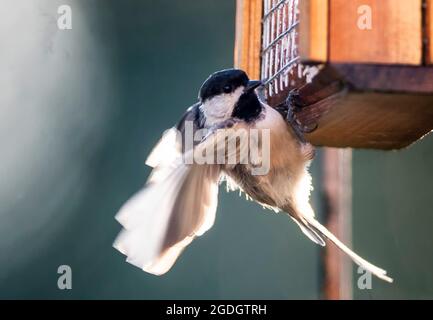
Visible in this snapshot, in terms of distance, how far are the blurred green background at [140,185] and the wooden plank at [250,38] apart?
929 mm

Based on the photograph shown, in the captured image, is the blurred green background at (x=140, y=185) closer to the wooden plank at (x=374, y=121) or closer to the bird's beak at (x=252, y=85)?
the wooden plank at (x=374, y=121)

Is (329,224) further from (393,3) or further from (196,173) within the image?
(393,3)

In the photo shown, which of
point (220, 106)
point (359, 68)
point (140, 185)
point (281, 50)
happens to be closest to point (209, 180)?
point (220, 106)

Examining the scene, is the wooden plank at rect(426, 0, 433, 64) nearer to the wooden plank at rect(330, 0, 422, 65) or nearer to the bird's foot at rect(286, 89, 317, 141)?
the wooden plank at rect(330, 0, 422, 65)

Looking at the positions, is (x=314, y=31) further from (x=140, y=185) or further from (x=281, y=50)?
(x=140, y=185)

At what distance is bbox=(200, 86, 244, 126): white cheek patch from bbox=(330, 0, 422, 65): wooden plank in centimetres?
31

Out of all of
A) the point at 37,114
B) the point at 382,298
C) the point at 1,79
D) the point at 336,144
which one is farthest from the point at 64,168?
the point at 336,144

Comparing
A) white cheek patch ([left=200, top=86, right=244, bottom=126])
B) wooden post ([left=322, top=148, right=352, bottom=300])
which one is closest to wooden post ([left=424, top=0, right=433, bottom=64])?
white cheek patch ([left=200, top=86, right=244, bottom=126])

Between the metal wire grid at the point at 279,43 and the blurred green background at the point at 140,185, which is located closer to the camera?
the metal wire grid at the point at 279,43

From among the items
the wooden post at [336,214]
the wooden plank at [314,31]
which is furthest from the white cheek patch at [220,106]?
the wooden post at [336,214]

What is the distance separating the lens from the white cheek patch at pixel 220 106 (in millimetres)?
1360

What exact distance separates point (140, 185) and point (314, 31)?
1685 mm

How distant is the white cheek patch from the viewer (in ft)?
4.46

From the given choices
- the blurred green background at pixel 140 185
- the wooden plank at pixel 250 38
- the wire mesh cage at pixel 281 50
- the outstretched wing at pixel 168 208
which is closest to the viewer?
the outstretched wing at pixel 168 208
